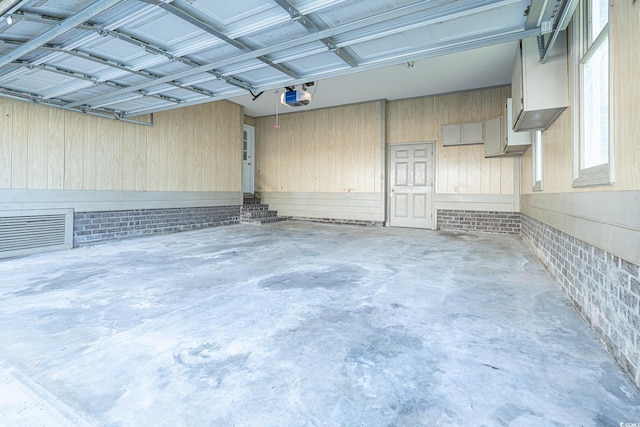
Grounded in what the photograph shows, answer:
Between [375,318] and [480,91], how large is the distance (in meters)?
7.16

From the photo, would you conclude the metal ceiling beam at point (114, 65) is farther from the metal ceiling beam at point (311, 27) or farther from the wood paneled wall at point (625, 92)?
the wood paneled wall at point (625, 92)

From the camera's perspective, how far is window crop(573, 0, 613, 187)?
2160 mm

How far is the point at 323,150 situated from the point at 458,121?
12.1ft

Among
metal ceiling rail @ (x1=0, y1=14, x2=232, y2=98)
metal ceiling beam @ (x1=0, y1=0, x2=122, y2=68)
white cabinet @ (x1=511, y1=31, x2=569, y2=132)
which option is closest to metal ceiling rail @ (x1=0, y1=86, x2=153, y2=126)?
metal ceiling rail @ (x1=0, y1=14, x2=232, y2=98)

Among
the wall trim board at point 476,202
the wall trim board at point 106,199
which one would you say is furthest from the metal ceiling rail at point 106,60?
the wall trim board at point 476,202

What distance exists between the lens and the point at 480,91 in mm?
7488

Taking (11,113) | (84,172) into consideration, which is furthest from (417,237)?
(11,113)

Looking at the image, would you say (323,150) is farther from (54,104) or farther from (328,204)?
(54,104)

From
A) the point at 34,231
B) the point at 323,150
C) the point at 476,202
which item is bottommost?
the point at 34,231

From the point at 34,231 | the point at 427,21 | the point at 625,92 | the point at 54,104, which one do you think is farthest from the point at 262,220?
the point at 625,92

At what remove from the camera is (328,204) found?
369 inches

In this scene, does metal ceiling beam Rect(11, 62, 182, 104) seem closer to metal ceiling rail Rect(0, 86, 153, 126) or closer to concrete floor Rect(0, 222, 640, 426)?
metal ceiling rail Rect(0, 86, 153, 126)

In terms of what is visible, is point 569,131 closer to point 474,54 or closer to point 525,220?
point 474,54

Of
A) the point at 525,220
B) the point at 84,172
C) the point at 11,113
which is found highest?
Answer: the point at 11,113
